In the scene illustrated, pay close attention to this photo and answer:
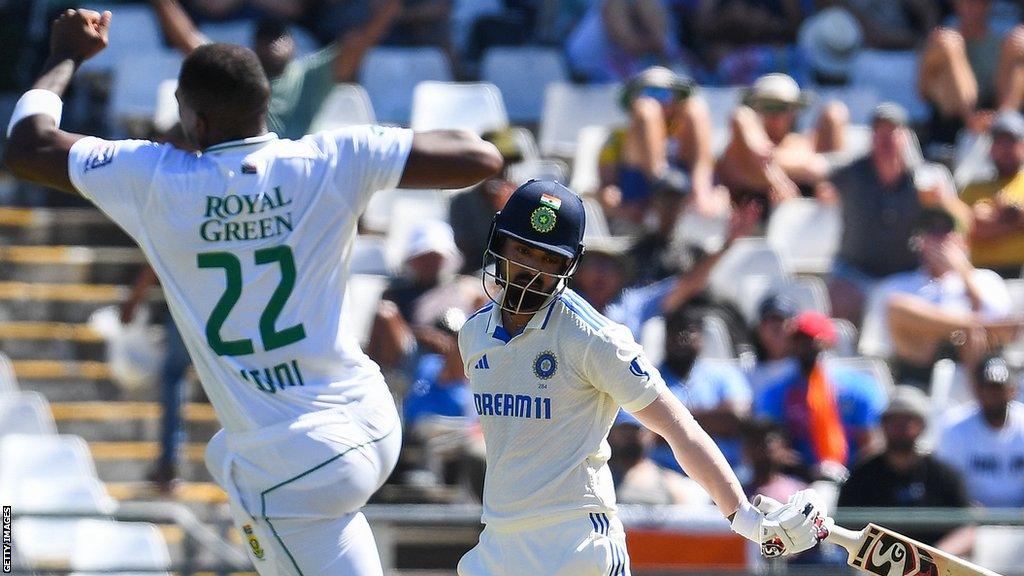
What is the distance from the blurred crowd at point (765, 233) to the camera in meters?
8.18

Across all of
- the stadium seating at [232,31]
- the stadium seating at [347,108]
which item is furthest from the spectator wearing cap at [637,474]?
the stadium seating at [232,31]

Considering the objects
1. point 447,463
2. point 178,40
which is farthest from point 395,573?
point 178,40

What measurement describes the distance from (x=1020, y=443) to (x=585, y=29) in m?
4.71

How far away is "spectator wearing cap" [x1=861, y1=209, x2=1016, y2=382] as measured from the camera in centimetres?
915

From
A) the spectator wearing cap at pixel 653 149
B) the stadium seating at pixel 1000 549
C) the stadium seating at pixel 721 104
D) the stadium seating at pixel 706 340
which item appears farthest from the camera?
the stadium seating at pixel 721 104

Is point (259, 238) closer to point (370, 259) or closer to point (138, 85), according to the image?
point (370, 259)

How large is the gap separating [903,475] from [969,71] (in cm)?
437

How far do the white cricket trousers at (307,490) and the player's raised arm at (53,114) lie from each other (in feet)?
2.86

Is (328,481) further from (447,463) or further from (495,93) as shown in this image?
(495,93)

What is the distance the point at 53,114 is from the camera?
14.5 ft

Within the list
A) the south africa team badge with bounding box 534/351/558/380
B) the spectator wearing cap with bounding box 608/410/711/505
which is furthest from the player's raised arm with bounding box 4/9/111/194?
the spectator wearing cap with bounding box 608/410/711/505

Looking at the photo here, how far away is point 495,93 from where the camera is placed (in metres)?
11.1

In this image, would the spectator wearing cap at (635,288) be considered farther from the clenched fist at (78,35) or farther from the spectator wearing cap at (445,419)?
the clenched fist at (78,35)

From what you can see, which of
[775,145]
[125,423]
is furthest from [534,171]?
[125,423]
